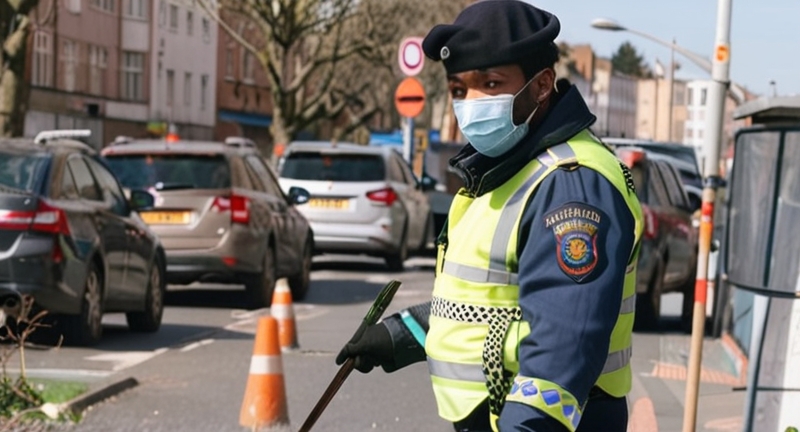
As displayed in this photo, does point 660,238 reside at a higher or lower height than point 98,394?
higher

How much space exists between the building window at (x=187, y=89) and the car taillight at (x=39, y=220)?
59896mm

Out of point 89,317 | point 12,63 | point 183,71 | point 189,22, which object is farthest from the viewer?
point 189,22

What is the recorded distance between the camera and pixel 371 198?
77.5 ft

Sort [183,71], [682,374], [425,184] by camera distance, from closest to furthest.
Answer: [682,374] < [425,184] < [183,71]

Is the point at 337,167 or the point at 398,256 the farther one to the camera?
the point at 398,256

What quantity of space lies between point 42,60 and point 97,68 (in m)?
6.51

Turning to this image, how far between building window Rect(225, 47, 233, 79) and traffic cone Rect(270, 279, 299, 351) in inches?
2549

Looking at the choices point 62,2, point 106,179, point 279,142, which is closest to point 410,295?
point 106,179

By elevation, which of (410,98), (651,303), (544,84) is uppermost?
(410,98)

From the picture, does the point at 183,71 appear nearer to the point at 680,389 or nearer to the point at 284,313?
the point at 284,313

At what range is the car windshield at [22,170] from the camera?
12.9m

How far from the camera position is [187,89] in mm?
72750

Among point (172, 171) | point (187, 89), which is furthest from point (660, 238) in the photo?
point (187, 89)

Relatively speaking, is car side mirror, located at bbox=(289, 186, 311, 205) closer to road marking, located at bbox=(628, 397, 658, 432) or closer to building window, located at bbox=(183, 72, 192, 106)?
road marking, located at bbox=(628, 397, 658, 432)
